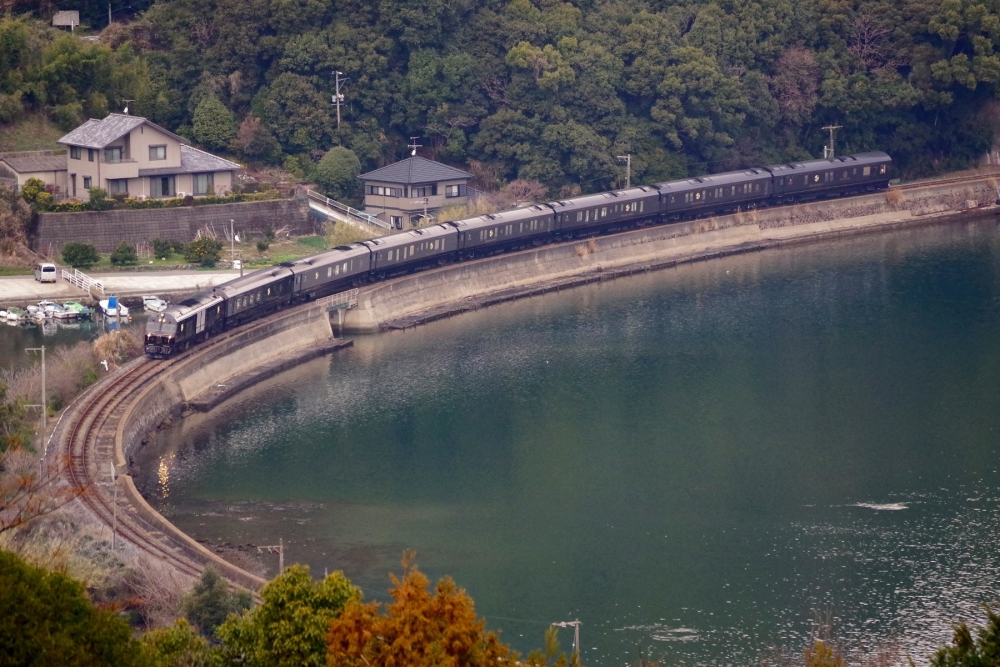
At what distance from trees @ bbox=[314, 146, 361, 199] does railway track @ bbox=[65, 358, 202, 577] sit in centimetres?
2432

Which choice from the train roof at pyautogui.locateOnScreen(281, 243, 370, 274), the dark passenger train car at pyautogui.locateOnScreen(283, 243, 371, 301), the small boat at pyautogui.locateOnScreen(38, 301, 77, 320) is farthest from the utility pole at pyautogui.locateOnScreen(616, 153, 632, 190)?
the small boat at pyautogui.locateOnScreen(38, 301, 77, 320)

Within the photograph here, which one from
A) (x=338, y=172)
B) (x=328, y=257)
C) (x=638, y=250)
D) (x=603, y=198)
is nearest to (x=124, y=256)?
(x=328, y=257)

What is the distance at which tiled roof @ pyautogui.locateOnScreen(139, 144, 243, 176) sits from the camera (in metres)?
73.8

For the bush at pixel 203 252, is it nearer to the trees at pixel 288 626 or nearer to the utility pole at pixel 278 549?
the utility pole at pixel 278 549

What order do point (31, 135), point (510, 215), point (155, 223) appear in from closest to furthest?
1. point (155, 223)
2. point (510, 215)
3. point (31, 135)

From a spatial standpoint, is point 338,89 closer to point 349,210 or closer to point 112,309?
point 349,210

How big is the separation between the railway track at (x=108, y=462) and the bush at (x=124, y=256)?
14.4 metres

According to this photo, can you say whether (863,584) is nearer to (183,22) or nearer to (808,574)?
(808,574)

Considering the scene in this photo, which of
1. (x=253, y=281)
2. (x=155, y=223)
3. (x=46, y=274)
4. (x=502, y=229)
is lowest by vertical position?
(x=253, y=281)

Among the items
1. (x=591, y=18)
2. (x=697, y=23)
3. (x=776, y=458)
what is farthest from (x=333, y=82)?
(x=776, y=458)

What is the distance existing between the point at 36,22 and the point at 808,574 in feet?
191

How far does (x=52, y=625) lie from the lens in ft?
83.0

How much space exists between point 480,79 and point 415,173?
7.90m

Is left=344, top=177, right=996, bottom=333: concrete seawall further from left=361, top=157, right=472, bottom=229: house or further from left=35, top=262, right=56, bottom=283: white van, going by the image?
left=35, top=262, right=56, bottom=283: white van
